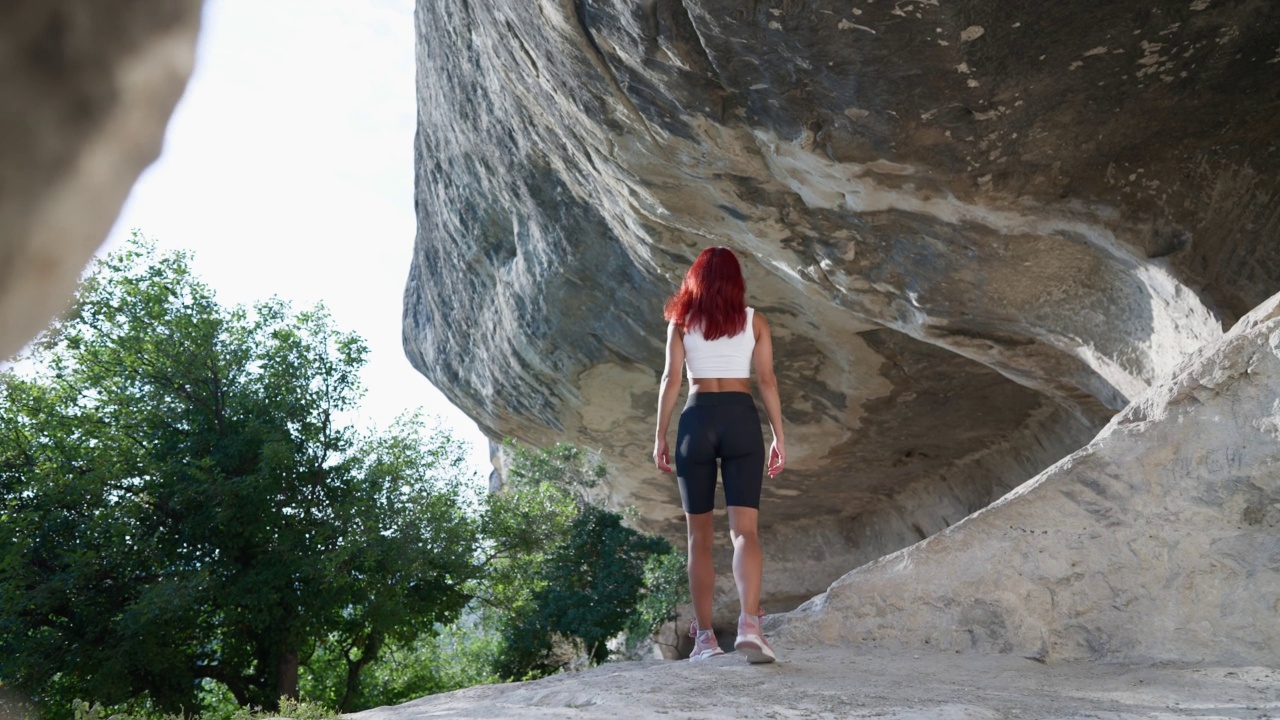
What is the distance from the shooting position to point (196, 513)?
30.3 ft

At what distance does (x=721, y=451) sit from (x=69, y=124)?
3.02m

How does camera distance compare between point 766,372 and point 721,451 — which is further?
point 766,372

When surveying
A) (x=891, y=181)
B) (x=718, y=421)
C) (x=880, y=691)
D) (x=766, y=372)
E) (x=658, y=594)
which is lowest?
(x=880, y=691)

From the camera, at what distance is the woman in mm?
3670

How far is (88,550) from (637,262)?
521 centimetres

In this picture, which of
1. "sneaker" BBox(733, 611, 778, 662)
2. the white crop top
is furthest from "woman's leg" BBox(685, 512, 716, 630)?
the white crop top

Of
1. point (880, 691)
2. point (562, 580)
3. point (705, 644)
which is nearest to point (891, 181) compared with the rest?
point (705, 644)

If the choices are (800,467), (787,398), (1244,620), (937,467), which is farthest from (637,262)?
(1244,620)

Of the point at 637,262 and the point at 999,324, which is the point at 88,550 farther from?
the point at 999,324

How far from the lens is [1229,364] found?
3734 mm

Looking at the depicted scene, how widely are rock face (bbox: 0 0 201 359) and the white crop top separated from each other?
2919 mm

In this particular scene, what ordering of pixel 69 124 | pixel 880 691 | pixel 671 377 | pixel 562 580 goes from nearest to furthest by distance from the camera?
pixel 69 124 < pixel 880 691 < pixel 671 377 < pixel 562 580

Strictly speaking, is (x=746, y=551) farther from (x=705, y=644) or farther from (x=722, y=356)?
(x=722, y=356)

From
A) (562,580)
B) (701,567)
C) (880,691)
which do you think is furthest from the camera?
(562,580)
